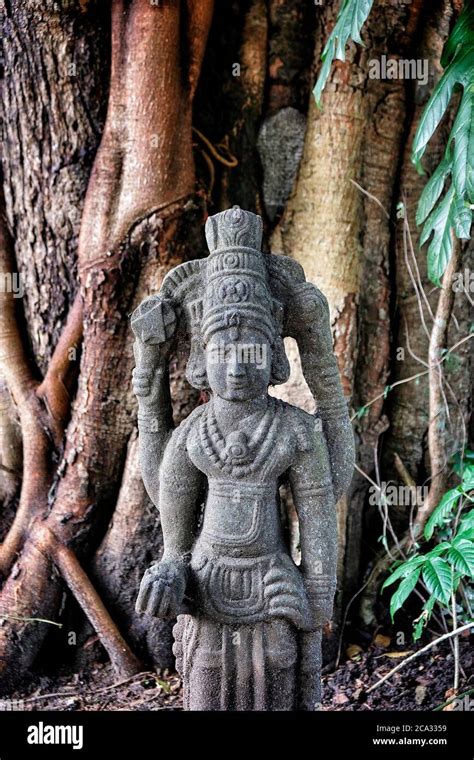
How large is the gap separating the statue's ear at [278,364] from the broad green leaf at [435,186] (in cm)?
A: 93

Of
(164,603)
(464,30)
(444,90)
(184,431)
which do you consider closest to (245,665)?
(164,603)

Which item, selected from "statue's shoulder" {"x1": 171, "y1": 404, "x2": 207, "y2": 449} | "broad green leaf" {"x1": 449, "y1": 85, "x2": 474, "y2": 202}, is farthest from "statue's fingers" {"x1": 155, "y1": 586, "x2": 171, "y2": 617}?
"broad green leaf" {"x1": 449, "y1": 85, "x2": 474, "y2": 202}

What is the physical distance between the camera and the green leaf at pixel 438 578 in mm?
2379

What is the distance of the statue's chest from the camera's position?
221 cm

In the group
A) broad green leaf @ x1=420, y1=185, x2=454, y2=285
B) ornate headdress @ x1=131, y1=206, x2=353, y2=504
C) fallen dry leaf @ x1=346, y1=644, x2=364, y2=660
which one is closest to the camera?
ornate headdress @ x1=131, y1=206, x2=353, y2=504

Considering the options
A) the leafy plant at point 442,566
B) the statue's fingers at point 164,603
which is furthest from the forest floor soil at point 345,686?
the statue's fingers at point 164,603

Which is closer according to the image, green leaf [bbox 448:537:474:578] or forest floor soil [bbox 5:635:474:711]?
green leaf [bbox 448:537:474:578]

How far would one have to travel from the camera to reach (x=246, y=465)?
222 centimetres

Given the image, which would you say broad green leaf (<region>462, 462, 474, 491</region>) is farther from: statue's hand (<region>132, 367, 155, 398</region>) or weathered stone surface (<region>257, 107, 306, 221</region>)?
weathered stone surface (<region>257, 107, 306, 221</region>)

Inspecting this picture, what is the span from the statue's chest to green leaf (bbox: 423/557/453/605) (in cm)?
67

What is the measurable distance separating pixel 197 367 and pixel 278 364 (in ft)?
0.85
